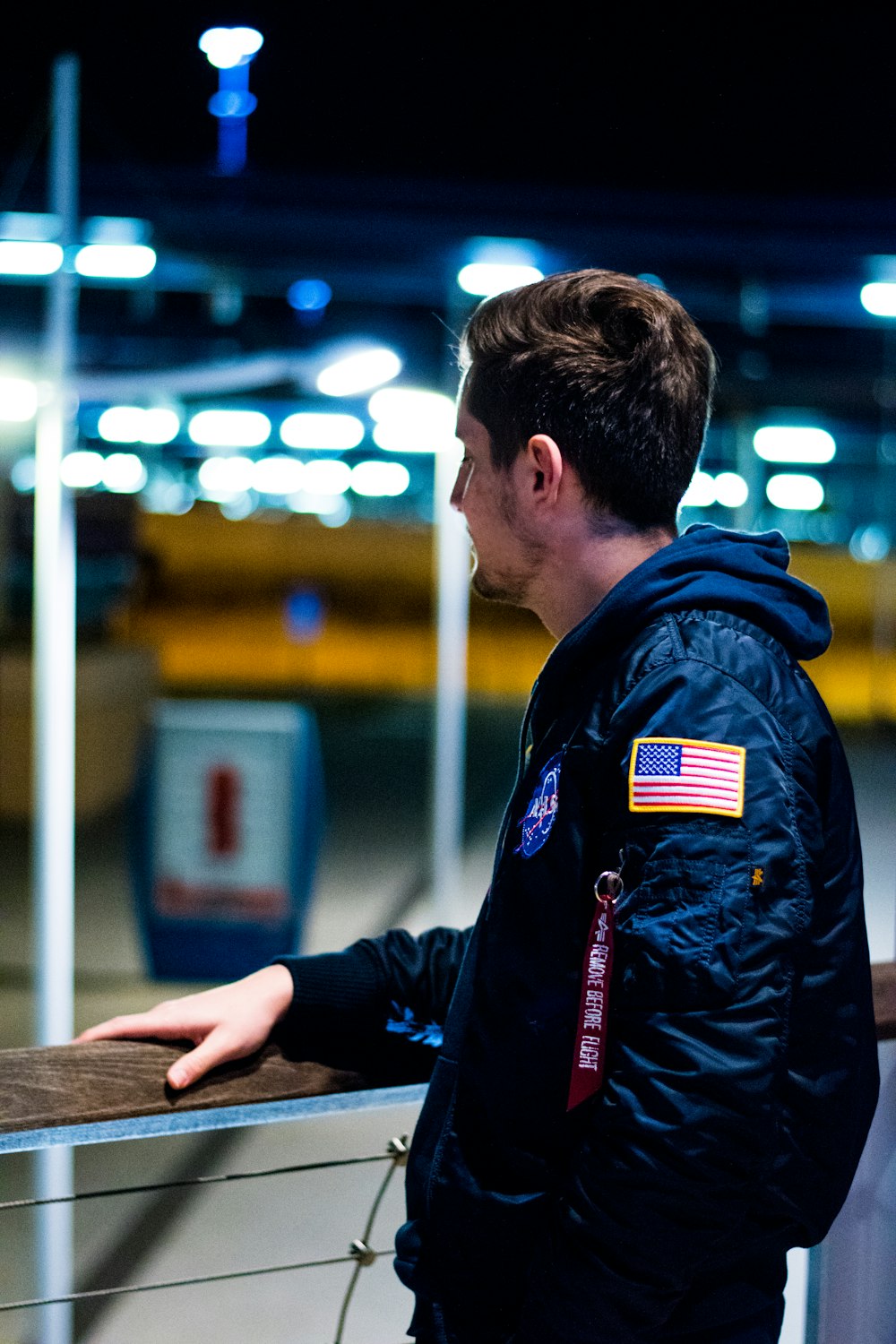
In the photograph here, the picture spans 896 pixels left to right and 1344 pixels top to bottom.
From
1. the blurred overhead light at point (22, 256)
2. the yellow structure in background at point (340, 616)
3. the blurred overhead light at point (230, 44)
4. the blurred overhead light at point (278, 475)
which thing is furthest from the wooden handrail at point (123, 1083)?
the blurred overhead light at point (278, 475)

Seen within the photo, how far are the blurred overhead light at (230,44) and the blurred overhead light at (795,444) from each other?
11.7 metres

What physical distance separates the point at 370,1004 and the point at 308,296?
1307 cm

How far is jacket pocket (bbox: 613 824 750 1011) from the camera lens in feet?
2.41

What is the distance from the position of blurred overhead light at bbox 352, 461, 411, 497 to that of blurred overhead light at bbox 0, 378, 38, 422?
18.5 meters

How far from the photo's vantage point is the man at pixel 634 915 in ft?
2.43

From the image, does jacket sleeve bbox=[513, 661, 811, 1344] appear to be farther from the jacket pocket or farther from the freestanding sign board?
the freestanding sign board

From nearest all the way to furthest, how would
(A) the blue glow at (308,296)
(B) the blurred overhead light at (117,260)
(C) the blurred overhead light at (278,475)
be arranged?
1. (B) the blurred overhead light at (117,260)
2. (A) the blue glow at (308,296)
3. (C) the blurred overhead light at (278,475)

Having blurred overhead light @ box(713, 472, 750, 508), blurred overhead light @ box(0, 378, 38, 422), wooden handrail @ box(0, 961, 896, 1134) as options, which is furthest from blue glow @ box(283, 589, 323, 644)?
wooden handrail @ box(0, 961, 896, 1134)

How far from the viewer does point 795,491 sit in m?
18.2

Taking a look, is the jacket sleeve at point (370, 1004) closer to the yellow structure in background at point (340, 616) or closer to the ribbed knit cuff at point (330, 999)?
the ribbed knit cuff at point (330, 999)

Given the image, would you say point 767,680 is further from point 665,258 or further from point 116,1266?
point 665,258

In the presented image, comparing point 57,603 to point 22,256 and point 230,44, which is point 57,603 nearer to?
point 230,44

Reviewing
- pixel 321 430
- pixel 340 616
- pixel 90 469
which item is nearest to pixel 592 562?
pixel 340 616

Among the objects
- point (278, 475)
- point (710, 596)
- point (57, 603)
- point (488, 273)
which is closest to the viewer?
point (710, 596)
